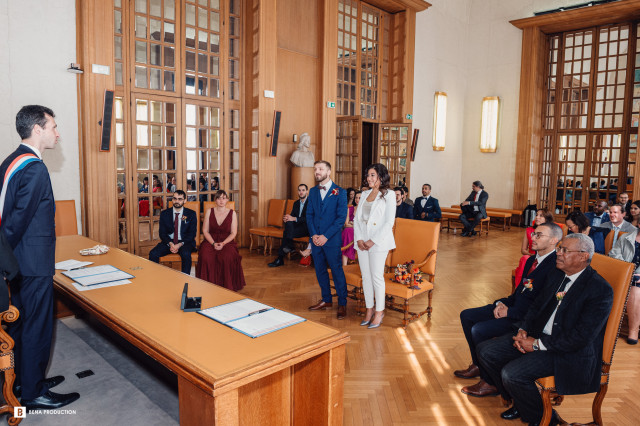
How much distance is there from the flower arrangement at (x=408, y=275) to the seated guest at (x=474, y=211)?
21.4ft

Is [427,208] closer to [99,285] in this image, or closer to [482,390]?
[482,390]

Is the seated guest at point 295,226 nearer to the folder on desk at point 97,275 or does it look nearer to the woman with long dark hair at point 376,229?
the woman with long dark hair at point 376,229

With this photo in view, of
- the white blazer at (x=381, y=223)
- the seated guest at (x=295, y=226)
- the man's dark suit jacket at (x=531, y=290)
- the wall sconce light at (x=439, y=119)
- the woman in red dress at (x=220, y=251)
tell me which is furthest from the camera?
the wall sconce light at (x=439, y=119)

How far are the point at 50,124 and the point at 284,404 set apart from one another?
2.11 metres

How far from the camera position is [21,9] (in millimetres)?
5629

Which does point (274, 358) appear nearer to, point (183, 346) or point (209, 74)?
point (183, 346)

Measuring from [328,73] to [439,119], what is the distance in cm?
464

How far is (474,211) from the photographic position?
1062cm

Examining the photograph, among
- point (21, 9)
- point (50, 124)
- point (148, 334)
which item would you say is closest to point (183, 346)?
point (148, 334)

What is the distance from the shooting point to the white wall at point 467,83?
39.7ft

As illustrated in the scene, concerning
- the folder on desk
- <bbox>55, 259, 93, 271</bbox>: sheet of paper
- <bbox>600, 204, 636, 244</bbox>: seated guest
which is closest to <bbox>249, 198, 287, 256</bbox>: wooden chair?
<bbox>55, 259, 93, 271</bbox>: sheet of paper

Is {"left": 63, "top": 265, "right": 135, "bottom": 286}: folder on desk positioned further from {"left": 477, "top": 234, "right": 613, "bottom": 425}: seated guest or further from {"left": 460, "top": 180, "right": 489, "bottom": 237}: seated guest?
{"left": 460, "top": 180, "right": 489, "bottom": 237}: seated guest

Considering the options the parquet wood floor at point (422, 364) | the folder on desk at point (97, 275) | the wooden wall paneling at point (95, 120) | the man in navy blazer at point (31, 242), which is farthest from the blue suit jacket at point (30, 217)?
the wooden wall paneling at point (95, 120)

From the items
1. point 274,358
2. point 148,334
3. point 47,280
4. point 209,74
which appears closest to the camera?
point 274,358
